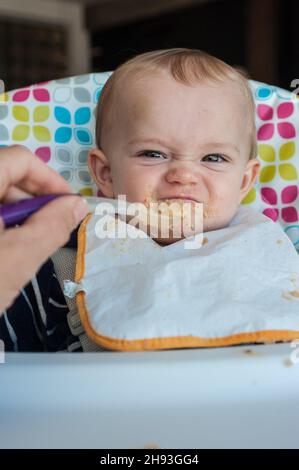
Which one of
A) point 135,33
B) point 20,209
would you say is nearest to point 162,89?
point 20,209

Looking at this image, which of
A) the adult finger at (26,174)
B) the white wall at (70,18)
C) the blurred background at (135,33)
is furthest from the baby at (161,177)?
the white wall at (70,18)

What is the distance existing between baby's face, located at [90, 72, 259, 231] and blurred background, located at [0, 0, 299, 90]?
294cm

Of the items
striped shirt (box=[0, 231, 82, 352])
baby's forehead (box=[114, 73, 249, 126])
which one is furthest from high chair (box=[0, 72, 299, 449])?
baby's forehead (box=[114, 73, 249, 126])

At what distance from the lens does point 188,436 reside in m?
0.42

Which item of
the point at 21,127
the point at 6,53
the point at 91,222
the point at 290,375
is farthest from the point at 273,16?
the point at 290,375

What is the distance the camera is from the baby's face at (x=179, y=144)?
81 centimetres

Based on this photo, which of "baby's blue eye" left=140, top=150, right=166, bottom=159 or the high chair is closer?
the high chair

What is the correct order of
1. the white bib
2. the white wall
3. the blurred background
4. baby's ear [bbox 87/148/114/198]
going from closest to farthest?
the white bib < baby's ear [bbox 87/148/114/198] < the blurred background < the white wall

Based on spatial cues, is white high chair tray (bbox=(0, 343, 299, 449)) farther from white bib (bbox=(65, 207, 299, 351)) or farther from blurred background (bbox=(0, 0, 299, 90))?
blurred background (bbox=(0, 0, 299, 90))

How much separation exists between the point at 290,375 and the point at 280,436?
0.14ft

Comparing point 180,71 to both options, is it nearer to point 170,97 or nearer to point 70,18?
point 170,97

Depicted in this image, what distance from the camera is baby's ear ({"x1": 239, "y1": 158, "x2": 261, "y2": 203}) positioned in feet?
3.16

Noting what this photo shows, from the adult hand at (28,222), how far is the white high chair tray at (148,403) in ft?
0.21

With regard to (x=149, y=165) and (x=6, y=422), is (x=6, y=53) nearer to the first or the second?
(x=149, y=165)
